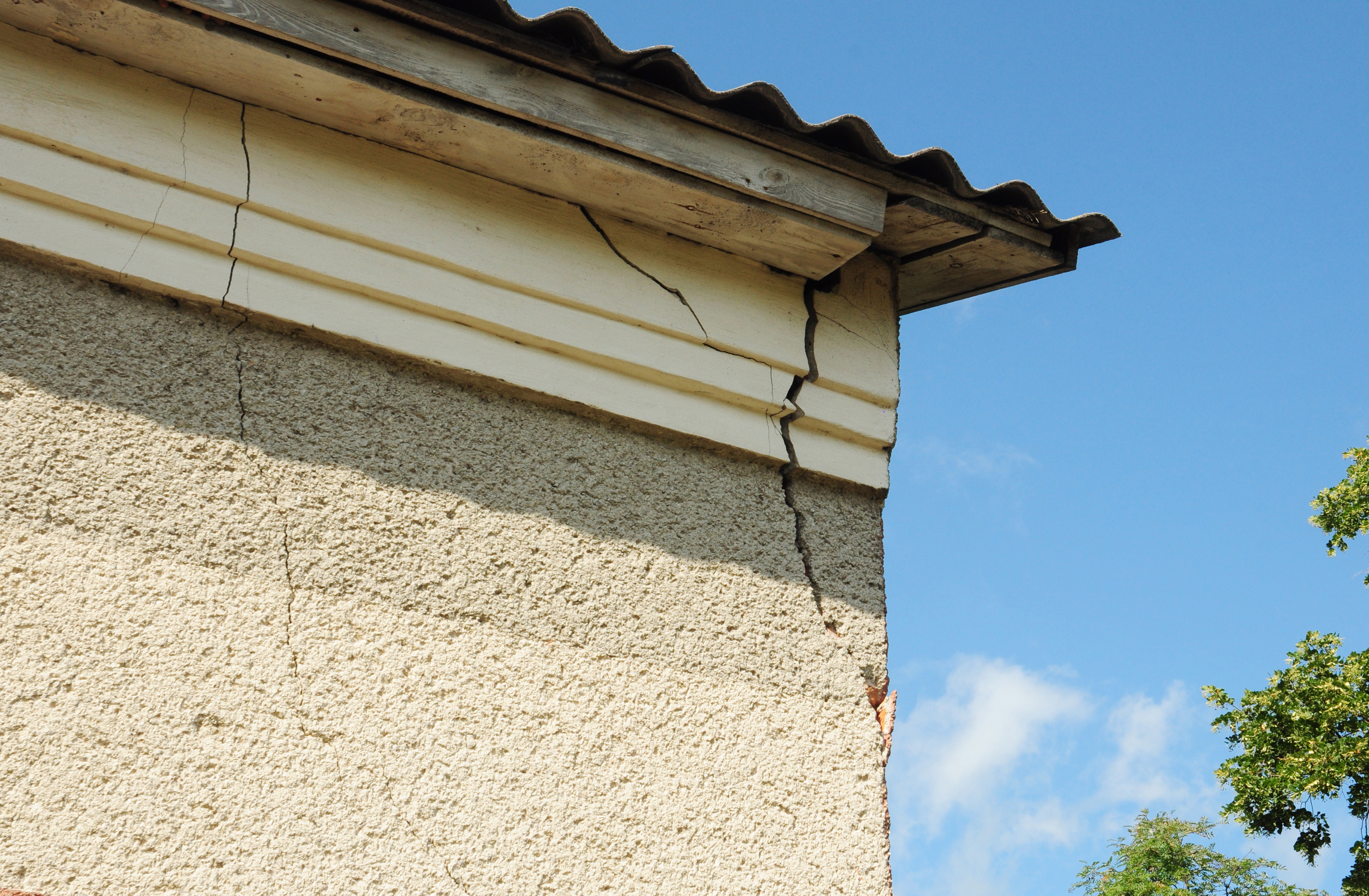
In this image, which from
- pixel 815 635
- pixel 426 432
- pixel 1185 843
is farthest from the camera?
pixel 1185 843

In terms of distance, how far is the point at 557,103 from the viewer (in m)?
2.38

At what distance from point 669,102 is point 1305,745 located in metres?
9.74

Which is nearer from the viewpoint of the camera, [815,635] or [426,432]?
[426,432]

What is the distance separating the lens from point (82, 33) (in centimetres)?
221

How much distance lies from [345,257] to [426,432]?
1.38 feet

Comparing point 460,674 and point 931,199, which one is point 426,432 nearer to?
point 460,674

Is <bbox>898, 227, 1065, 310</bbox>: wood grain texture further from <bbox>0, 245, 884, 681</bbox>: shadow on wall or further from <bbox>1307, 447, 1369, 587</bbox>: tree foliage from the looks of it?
<bbox>1307, 447, 1369, 587</bbox>: tree foliage

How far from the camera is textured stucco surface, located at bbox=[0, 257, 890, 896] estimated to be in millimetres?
1841

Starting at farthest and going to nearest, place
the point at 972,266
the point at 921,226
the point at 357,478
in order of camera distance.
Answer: the point at 972,266 < the point at 921,226 < the point at 357,478

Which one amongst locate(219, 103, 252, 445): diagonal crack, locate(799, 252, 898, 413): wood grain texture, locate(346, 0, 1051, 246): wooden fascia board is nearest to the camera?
locate(219, 103, 252, 445): diagonal crack

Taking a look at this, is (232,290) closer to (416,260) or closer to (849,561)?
(416,260)

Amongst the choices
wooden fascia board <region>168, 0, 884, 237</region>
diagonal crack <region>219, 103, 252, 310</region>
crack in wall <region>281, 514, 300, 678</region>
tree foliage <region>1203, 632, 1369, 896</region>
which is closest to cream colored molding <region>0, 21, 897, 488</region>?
diagonal crack <region>219, 103, 252, 310</region>


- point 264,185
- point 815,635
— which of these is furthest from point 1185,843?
point 264,185

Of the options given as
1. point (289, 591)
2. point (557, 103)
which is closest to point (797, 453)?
point (557, 103)
